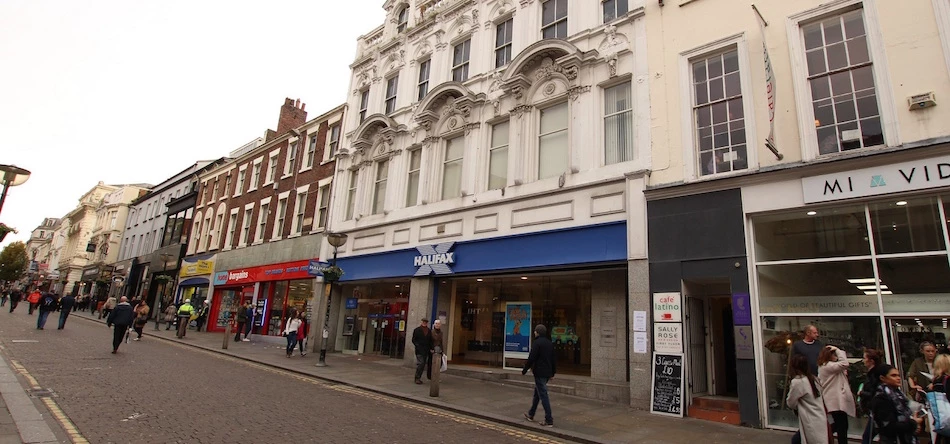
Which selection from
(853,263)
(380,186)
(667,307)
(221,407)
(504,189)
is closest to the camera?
(221,407)

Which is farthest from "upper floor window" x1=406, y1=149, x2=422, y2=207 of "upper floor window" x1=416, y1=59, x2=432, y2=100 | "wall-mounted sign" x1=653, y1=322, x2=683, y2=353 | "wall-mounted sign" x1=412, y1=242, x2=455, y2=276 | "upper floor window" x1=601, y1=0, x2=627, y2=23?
"wall-mounted sign" x1=653, y1=322, x2=683, y2=353

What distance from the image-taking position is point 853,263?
344 inches

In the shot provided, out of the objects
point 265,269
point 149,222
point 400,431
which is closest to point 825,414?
point 400,431

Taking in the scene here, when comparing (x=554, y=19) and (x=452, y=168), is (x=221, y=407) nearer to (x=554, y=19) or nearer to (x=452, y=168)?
(x=452, y=168)

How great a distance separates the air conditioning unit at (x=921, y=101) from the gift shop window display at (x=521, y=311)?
737 cm

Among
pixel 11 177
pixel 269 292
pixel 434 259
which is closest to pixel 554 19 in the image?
pixel 434 259

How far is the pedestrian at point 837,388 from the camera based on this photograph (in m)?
6.56

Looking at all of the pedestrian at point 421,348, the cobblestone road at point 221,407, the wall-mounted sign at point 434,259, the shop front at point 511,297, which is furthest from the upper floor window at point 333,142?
the pedestrian at point 421,348

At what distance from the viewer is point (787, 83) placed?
9.81 metres

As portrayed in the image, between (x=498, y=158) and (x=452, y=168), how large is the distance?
7.24 feet

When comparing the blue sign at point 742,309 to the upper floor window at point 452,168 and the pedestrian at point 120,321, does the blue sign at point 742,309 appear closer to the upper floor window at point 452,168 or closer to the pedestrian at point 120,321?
the upper floor window at point 452,168

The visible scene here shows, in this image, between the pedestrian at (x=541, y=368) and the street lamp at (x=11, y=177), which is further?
the street lamp at (x=11, y=177)

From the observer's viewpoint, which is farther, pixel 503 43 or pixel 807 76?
pixel 503 43

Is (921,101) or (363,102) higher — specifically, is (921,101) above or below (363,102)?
below
